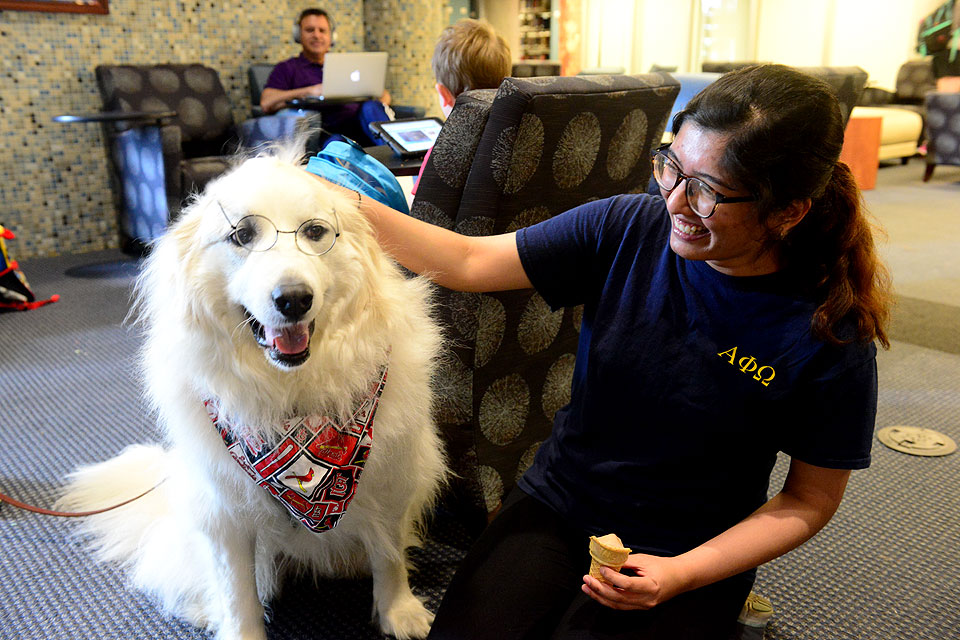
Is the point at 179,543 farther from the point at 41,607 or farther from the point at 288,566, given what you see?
the point at 41,607

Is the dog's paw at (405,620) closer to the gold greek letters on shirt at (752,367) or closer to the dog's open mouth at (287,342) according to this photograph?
the dog's open mouth at (287,342)

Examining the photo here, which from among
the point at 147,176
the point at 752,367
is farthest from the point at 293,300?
the point at 147,176

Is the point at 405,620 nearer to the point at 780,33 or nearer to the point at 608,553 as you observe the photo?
the point at 608,553

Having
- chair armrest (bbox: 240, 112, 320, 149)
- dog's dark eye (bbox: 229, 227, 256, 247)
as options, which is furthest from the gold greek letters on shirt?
chair armrest (bbox: 240, 112, 320, 149)

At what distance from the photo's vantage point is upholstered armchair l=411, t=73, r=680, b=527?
154cm

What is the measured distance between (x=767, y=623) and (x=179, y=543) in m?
1.27

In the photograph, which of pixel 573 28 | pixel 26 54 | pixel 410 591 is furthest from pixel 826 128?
pixel 573 28

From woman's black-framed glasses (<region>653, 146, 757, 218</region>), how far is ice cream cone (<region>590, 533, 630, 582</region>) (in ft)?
1.60

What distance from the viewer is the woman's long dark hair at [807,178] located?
975 millimetres

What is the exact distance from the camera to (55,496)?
2078 mm

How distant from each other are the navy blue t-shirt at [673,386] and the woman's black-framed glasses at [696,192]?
→ 15 centimetres

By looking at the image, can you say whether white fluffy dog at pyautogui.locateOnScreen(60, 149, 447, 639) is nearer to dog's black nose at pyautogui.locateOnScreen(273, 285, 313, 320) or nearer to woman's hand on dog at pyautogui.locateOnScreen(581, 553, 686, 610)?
dog's black nose at pyautogui.locateOnScreen(273, 285, 313, 320)

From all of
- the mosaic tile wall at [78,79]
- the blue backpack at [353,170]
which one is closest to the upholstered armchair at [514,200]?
the blue backpack at [353,170]

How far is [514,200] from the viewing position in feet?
5.29
